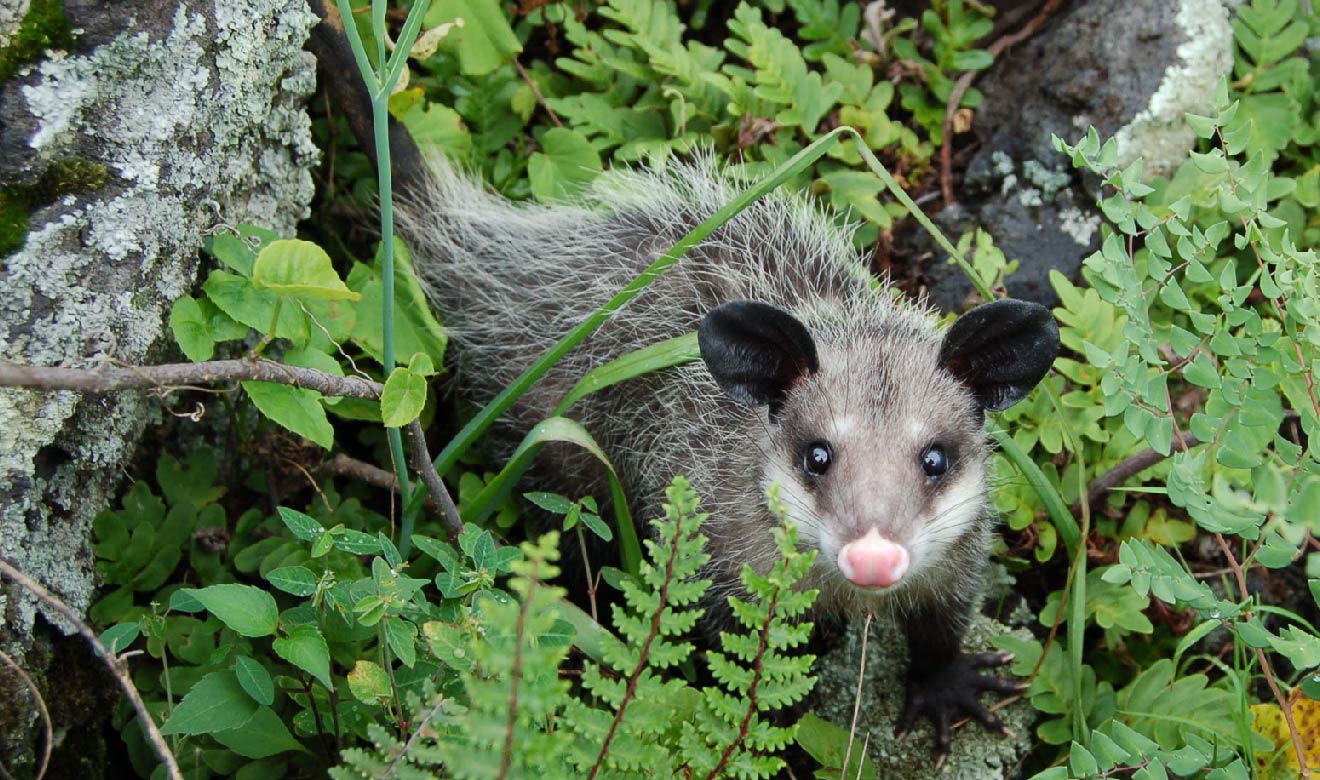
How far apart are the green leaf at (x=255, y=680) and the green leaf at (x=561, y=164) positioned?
1.87 m

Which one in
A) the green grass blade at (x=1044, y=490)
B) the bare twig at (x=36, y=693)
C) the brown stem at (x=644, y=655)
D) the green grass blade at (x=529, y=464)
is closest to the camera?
the brown stem at (x=644, y=655)

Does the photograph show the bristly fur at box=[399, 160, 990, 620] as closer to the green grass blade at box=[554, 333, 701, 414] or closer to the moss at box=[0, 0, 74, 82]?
the green grass blade at box=[554, 333, 701, 414]

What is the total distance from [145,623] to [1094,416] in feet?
8.35

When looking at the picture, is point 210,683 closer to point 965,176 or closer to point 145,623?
point 145,623

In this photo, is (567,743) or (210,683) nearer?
(567,743)

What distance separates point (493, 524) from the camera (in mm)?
3486

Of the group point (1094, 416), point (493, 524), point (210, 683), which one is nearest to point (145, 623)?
point (210, 683)

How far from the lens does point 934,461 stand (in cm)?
271

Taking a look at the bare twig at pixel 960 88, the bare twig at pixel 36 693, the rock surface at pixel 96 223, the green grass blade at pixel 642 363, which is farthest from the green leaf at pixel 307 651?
the bare twig at pixel 960 88

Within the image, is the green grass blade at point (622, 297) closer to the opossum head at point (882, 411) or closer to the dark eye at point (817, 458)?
the opossum head at point (882, 411)

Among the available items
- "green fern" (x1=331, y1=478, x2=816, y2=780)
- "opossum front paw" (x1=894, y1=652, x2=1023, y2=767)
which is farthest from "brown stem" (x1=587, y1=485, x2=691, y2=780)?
"opossum front paw" (x1=894, y1=652, x2=1023, y2=767)

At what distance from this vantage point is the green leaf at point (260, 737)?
251cm

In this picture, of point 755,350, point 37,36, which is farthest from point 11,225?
point 755,350

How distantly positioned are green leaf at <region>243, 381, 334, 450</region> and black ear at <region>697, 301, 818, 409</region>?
0.86m
